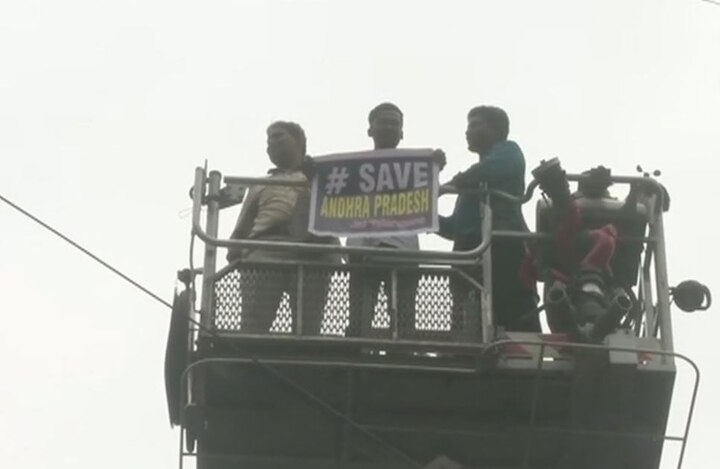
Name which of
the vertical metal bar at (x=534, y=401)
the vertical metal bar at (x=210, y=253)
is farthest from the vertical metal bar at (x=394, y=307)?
the vertical metal bar at (x=210, y=253)

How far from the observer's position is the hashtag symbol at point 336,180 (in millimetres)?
13609

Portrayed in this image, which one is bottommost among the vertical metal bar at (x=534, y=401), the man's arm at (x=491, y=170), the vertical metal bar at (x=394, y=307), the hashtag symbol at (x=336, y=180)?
the vertical metal bar at (x=534, y=401)

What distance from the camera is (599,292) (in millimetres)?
13164

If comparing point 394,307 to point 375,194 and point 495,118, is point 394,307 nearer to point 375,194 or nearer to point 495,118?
point 375,194

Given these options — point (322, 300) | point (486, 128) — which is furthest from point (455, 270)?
point (486, 128)

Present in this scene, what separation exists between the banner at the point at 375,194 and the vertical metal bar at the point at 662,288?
5.06 feet

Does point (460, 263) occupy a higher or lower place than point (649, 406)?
higher

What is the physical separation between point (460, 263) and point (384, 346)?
81 cm

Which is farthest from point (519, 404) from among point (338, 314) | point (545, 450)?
point (338, 314)

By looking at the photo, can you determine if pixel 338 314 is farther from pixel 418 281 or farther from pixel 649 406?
pixel 649 406

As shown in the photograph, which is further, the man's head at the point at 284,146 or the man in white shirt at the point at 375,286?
the man's head at the point at 284,146

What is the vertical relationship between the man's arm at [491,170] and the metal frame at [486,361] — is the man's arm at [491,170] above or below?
above

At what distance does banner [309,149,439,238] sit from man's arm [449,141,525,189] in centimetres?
21

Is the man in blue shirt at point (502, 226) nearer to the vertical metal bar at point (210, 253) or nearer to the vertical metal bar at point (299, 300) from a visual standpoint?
the vertical metal bar at point (299, 300)
